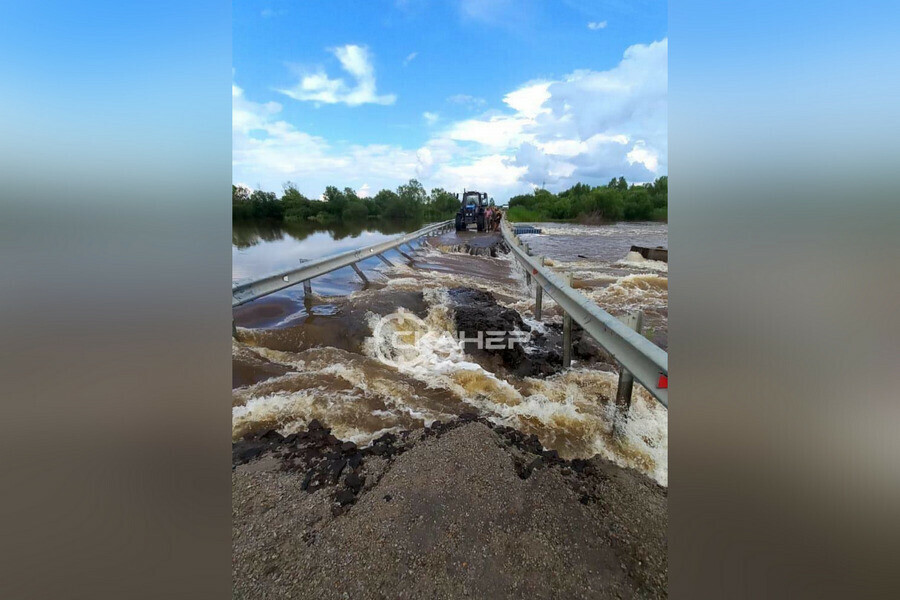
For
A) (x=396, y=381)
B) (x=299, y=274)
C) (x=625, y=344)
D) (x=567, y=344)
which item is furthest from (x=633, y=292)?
(x=299, y=274)

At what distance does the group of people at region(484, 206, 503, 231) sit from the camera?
771 centimetres

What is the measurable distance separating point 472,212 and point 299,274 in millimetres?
5505

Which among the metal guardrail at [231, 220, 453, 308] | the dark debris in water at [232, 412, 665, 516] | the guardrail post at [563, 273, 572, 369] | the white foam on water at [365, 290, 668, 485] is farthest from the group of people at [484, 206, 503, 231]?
the dark debris in water at [232, 412, 665, 516]

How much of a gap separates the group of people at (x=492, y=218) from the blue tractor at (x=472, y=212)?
0.42 ft

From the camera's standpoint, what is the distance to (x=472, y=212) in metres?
7.61

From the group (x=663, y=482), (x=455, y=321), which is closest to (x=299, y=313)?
(x=455, y=321)

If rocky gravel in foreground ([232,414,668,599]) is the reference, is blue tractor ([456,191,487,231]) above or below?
above

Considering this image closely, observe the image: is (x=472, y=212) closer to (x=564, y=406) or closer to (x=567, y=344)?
(x=567, y=344)

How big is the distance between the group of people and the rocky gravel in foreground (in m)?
6.96

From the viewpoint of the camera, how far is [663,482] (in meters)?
1.19

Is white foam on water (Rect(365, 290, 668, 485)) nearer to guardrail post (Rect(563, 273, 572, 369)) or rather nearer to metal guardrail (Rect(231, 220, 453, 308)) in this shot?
guardrail post (Rect(563, 273, 572, 369))
